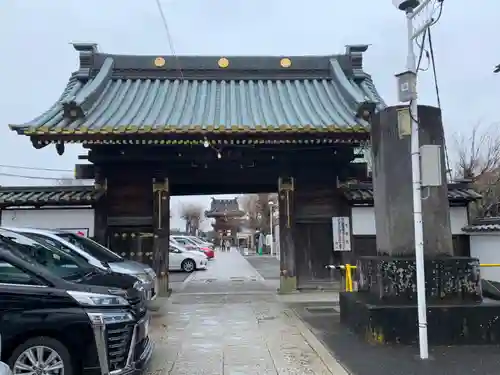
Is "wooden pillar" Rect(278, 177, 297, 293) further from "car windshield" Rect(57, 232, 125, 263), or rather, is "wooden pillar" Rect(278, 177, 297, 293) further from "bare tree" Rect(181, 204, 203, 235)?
"bare tree" Rect(181, 204, 203, 235)

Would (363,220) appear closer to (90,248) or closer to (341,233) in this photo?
(341,233)

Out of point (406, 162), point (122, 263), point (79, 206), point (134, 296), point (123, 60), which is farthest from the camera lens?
point (123, 60)

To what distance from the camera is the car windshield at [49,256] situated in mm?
5941

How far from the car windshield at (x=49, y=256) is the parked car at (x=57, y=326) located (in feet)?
2.38

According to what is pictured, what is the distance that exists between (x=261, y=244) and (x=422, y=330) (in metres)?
45.7

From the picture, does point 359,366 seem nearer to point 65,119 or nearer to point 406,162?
point 406,162

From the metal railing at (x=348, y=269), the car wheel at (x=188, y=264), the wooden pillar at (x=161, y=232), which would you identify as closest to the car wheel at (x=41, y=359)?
the metal railing at (x=348, y=269)

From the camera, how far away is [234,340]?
7590 millimetres

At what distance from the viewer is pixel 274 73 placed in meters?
15.3

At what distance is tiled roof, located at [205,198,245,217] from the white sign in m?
61.5

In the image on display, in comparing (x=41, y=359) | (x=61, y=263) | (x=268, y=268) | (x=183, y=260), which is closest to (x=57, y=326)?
(x=41, y=359)

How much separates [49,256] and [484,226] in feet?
33.6

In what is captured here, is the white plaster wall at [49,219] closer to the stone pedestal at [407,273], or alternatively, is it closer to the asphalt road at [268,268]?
the stone pedestal at [407,273]

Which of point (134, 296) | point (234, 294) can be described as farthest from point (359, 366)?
point (234, 294)
